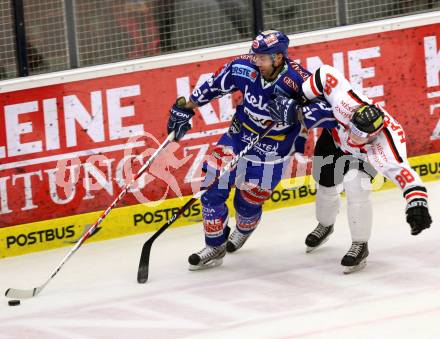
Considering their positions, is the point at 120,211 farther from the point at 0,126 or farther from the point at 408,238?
the point at 408,238

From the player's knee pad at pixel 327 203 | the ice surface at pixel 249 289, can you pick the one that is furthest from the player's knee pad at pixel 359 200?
the player's knee pad at pixel 327 203

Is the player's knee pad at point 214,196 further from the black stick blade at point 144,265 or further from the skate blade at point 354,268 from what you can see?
the skate blade at point 354,268

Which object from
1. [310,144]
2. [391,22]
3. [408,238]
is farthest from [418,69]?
[408,238]

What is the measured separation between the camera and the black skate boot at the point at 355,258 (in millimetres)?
6223

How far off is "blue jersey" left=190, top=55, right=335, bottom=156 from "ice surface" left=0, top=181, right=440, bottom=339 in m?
0.75

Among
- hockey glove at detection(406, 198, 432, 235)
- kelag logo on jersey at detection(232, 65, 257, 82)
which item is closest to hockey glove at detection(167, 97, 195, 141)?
kelag logo on jersey at detection(232, 65, 257, 82)

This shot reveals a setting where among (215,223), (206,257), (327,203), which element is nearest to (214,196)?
(215,223)

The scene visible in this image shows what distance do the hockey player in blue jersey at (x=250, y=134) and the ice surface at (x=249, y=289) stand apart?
282 mm

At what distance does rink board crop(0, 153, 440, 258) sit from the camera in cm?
756

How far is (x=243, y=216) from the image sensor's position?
22.1 feet

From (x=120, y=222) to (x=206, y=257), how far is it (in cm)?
121

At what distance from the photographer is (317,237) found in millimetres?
6789

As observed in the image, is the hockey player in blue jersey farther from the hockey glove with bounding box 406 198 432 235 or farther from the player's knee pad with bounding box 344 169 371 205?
the hockey glove with bounding box 406 198 432 235

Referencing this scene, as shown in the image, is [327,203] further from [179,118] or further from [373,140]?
[179,118]
